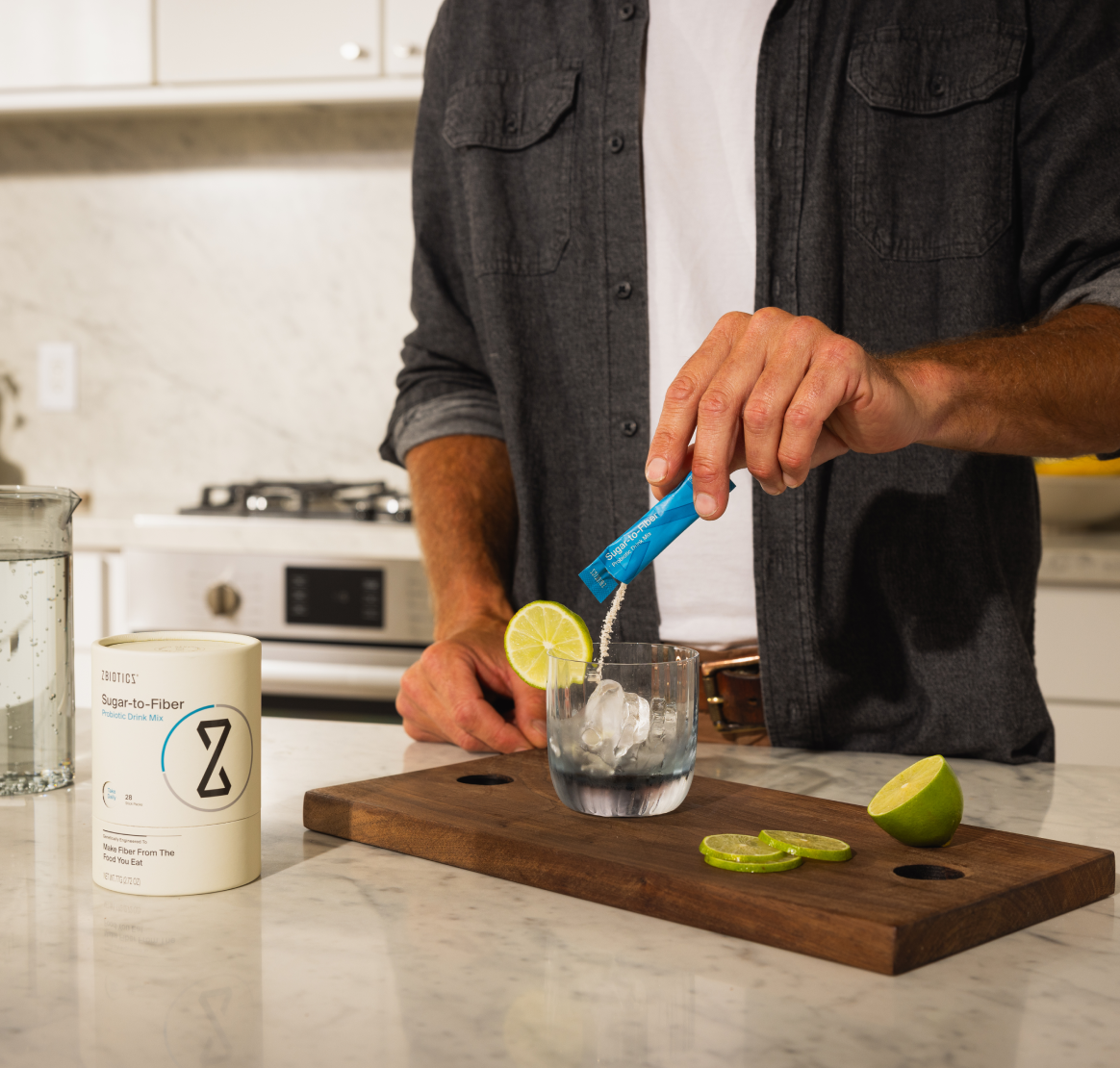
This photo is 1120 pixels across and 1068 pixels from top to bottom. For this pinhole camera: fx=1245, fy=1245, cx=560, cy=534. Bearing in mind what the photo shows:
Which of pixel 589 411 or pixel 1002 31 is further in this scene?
pixel 589 411

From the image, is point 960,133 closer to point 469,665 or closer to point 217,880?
point 469,665

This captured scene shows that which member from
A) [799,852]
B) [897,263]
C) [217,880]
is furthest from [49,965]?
[897,263]

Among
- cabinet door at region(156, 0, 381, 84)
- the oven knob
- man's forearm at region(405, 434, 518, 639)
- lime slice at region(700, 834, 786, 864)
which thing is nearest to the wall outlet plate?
cabinet door at region(156, 0, 381, 84)

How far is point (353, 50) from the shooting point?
2314 millimetres

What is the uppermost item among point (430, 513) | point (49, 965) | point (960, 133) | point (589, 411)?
point (960, 133)

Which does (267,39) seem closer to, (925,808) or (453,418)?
(453,418)

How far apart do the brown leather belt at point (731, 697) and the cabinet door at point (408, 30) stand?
1541 mm

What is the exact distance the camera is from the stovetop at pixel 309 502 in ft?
7.63

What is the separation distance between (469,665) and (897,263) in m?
0.57

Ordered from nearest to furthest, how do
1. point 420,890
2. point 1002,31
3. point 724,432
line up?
point 420,890 → point 724,432 → point 1002,31

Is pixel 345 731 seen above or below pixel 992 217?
below

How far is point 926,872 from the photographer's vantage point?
660 mm

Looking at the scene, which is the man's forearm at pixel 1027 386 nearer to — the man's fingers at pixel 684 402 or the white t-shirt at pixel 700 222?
the man's fingers at pixel 684 402

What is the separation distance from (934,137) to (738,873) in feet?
2.78
